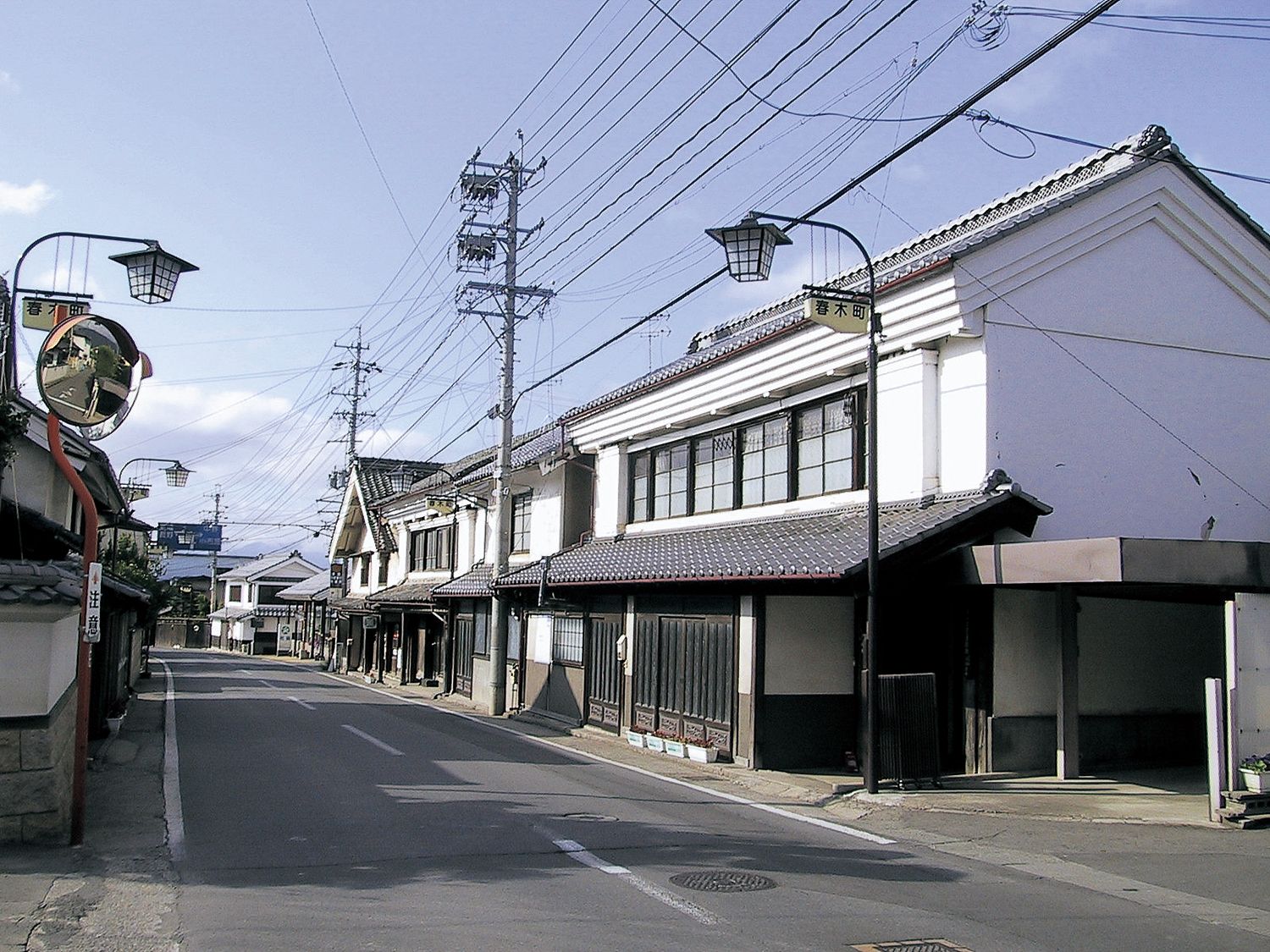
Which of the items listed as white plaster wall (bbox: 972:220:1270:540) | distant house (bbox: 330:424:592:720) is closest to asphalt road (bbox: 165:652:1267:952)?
white plaster wall (bbox: 972:220:1270:540)

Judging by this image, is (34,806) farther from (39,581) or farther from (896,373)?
(896,373)

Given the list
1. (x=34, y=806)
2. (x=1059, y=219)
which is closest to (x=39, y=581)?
(x=34, y=806)

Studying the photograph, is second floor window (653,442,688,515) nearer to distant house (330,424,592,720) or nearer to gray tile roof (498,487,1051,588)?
gray tile roof (498,487,1051,588)

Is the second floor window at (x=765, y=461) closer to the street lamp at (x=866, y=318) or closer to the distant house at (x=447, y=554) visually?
the street lamp at (x=866, y=318)

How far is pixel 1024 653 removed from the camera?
14312 millimetres

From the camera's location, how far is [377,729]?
69.8 ft

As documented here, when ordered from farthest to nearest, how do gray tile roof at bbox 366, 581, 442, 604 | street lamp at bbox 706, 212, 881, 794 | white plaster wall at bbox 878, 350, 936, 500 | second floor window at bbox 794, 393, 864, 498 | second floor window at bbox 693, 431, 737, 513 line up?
1. gray tile roof at bbox 366, 581, 442, 604
2. second floor window at bbox 693, 431, 737, 513
3. second floor window at bbox 794, 393, 864, 498
4. white plaster wall at bbox 878, 350, 936, 500
5. street lamp at bbox 706, 212, 881, 794

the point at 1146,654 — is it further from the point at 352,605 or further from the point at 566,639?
the point at 352,605

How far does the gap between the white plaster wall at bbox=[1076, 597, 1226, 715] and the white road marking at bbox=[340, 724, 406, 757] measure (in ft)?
34.9

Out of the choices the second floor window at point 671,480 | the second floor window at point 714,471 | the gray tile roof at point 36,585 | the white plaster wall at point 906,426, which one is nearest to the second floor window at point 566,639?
the second floor window at point 671,480

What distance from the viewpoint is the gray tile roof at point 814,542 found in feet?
42.9

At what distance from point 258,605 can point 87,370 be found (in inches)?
2740

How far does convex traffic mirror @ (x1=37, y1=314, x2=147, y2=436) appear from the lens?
10.0 metres

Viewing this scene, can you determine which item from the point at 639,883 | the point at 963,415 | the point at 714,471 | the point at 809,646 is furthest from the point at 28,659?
the point at 714,471
